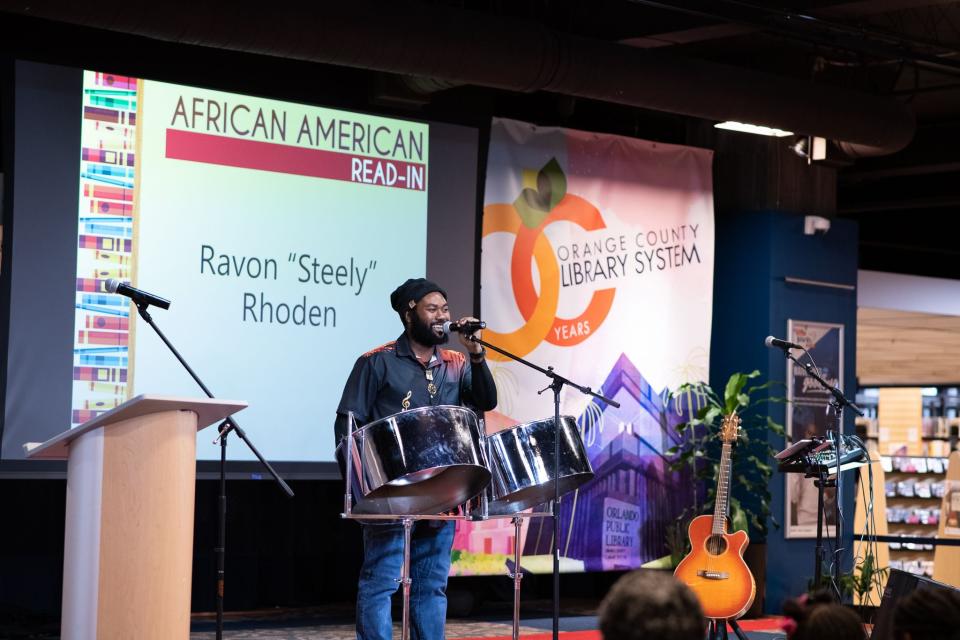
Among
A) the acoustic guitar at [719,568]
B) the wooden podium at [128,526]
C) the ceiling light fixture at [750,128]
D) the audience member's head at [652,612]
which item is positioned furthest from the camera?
the ceiling light fixture at [750,128]

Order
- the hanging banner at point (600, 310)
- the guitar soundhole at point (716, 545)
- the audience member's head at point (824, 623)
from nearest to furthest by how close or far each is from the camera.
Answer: the audience member's head at point (824, 623), the guitar soundhole at point (716, 545), the hanging banner at point (600, 310)

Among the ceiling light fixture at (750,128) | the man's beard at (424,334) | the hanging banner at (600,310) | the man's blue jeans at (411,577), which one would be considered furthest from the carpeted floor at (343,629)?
the ceiling light fixture at (750,128)

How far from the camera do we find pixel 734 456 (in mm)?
7555

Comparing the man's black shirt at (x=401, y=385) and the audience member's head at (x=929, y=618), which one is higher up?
the man's black shirt at (x=401, y=385)

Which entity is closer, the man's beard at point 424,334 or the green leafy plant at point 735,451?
the man's beard at point 424,334

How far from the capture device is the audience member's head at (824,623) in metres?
1.90

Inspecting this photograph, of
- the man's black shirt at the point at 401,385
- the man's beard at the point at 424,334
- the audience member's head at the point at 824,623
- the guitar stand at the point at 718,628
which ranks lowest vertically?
the guitar stand at the point at 718,628

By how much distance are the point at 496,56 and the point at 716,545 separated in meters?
2.33

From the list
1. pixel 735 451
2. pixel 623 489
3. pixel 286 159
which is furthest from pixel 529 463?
pixel 735 451

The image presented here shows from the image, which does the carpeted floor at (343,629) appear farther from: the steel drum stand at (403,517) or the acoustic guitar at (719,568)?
the steel drum stand at (403,517)

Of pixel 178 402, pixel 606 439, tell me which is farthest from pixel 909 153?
pixel 178 402

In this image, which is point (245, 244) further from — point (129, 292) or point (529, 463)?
point (529, 463)

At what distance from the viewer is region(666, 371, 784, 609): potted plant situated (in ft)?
23.8

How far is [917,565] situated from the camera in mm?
10367
